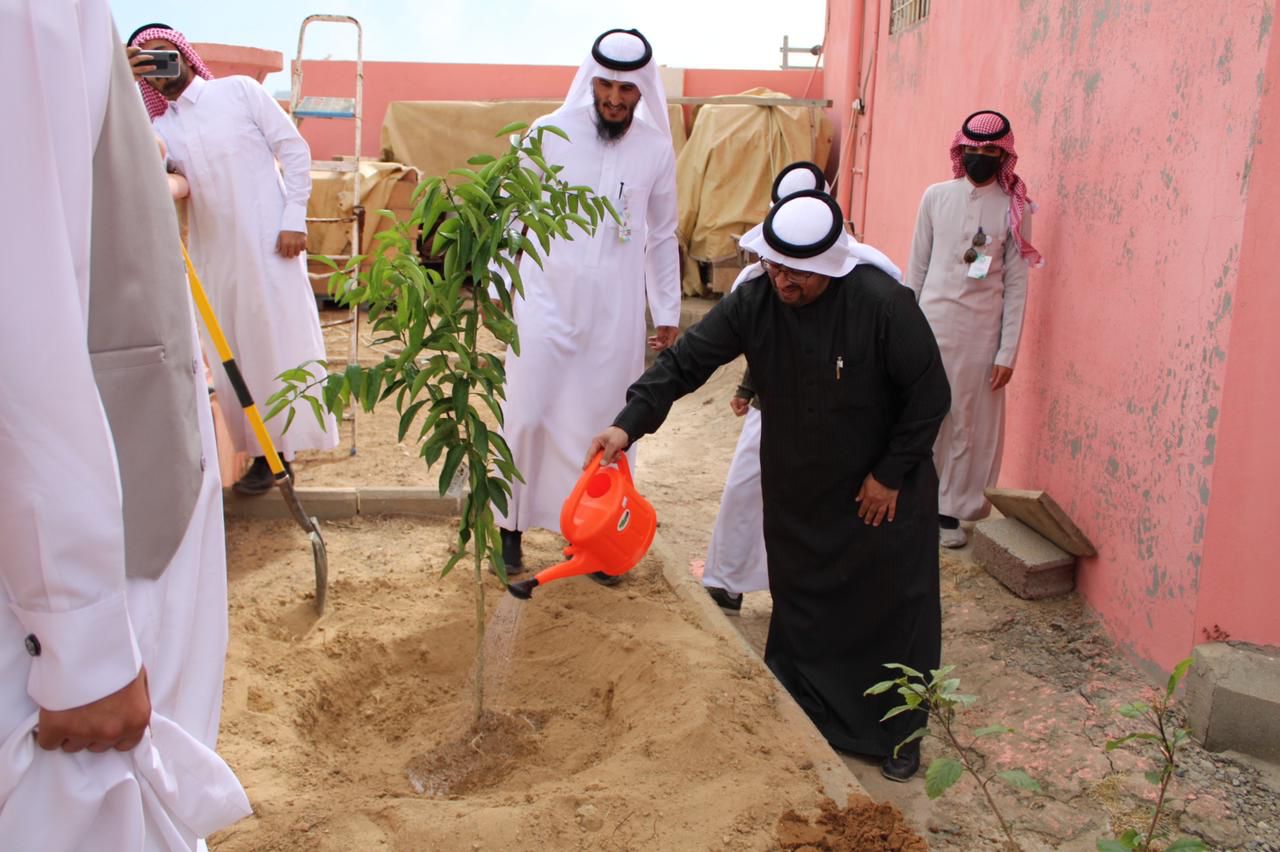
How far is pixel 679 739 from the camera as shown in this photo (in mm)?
3199

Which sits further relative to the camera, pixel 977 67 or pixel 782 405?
pixel 977 67

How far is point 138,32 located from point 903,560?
3965 mm

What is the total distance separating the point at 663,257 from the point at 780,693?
2.09 meters

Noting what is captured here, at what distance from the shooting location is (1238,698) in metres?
3.43

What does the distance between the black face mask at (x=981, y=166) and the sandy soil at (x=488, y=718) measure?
241 cm

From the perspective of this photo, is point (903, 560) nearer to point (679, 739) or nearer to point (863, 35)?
point (679, 739)

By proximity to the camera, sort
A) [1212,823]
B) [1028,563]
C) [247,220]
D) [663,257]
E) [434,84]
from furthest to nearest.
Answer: [434,84]
[247,220]
[663,257]
[1028,563]
[1212,823]

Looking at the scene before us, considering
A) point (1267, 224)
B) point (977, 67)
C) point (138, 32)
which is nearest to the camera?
point (1267, 224)

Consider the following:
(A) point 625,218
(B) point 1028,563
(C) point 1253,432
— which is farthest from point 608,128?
(C) point 1253,432

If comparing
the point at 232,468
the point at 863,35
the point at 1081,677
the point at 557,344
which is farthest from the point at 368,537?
the point at 863,35

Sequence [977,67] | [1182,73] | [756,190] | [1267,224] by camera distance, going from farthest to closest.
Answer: [756,190], [977,67], [1182,73], [1267,224]

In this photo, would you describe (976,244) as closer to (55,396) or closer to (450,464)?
(450,464)

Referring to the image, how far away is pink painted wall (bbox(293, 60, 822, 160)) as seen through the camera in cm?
1412

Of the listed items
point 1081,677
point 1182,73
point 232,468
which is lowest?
point 1081,677
